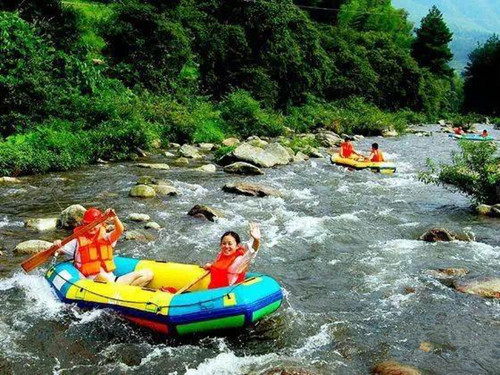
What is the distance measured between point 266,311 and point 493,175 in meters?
7.59

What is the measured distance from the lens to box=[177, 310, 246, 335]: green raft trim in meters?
5.19

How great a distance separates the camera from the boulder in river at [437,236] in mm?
8922

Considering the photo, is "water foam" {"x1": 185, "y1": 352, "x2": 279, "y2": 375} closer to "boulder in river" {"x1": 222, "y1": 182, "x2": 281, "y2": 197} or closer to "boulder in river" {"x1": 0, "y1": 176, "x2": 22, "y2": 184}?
"boulder in river" {"x1": 222, "y1": 182, "x2": 281, "y2": 197}

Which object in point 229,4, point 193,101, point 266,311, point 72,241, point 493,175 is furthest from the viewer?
point 229,4

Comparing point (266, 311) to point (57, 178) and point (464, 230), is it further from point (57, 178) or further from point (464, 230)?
point (57, 178)

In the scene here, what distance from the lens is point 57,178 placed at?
1263 centimetres

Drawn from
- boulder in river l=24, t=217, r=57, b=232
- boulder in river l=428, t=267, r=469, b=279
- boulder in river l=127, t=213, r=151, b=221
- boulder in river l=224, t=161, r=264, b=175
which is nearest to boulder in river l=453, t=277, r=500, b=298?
boulder in river l=428, t=267, r=469, b=279

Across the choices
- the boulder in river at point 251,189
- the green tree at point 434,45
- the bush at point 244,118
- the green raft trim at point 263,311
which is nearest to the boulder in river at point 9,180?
the boulder in river at point 251,189

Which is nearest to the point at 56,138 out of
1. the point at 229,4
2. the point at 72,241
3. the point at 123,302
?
the point at 72,241

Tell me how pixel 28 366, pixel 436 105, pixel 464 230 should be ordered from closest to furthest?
pixel 28 366 → pixel 464 230 → pixel 436 105

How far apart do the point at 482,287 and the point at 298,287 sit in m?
2.46

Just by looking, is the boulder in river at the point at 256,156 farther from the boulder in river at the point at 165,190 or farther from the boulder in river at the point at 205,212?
the boulder in river at the point at 205,212

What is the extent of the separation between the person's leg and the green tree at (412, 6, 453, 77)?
5201cm

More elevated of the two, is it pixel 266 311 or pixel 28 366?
pixel 266 311
